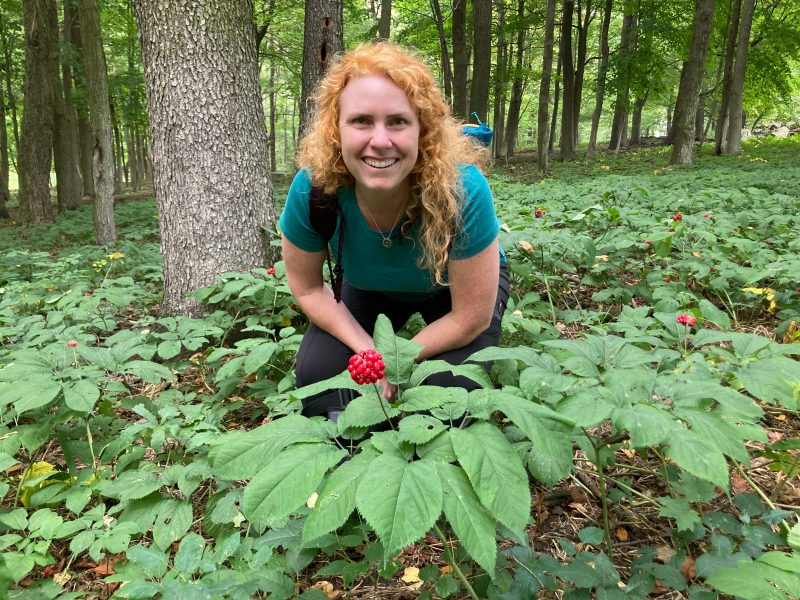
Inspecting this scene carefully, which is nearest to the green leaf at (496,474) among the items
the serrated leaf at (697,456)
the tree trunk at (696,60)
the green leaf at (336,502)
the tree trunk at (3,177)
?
the green leaf at (336,502)

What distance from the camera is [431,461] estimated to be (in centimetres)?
105

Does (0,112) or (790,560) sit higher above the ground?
(0,112)

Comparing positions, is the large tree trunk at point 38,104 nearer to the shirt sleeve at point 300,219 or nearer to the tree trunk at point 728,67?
the shirt sleeve at point 300,219

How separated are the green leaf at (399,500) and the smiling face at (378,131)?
1203 mm

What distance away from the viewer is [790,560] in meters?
1.06

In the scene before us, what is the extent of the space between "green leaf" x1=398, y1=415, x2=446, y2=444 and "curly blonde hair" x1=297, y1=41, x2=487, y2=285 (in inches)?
39.2

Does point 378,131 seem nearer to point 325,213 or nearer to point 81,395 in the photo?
point 325,213

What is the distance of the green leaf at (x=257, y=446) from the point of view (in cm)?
113

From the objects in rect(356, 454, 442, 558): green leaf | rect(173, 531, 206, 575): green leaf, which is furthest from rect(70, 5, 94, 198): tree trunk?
rect(356, 454, 442, 558): green leaf

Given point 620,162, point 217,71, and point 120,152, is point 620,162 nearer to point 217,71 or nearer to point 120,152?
point 217,71

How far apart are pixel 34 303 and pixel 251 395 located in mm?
2508

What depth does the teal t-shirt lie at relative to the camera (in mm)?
2057

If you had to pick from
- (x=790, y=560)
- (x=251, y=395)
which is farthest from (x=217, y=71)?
(x=790, y=560)

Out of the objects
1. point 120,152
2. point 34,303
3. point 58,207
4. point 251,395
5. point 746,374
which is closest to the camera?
point 746,374
